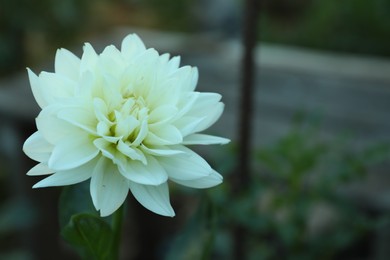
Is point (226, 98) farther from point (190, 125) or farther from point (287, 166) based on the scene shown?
point (190, 125)

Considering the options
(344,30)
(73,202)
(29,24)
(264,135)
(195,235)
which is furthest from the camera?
(29,24)

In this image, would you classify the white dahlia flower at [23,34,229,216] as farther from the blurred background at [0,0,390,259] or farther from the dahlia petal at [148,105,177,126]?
the blurred background at [0,0,390,259]

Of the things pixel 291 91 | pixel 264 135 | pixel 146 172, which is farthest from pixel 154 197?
pixel 291 91

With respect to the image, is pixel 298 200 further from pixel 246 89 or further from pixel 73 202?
pixel 73 202

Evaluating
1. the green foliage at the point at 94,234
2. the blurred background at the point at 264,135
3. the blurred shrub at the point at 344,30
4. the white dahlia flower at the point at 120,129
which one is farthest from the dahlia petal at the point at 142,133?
the blurred shrub at the point at 344,30

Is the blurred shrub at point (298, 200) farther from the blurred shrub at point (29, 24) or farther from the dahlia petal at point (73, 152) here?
the blurred shrub at point (29, 24)

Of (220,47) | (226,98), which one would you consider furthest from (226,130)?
(220,47)
